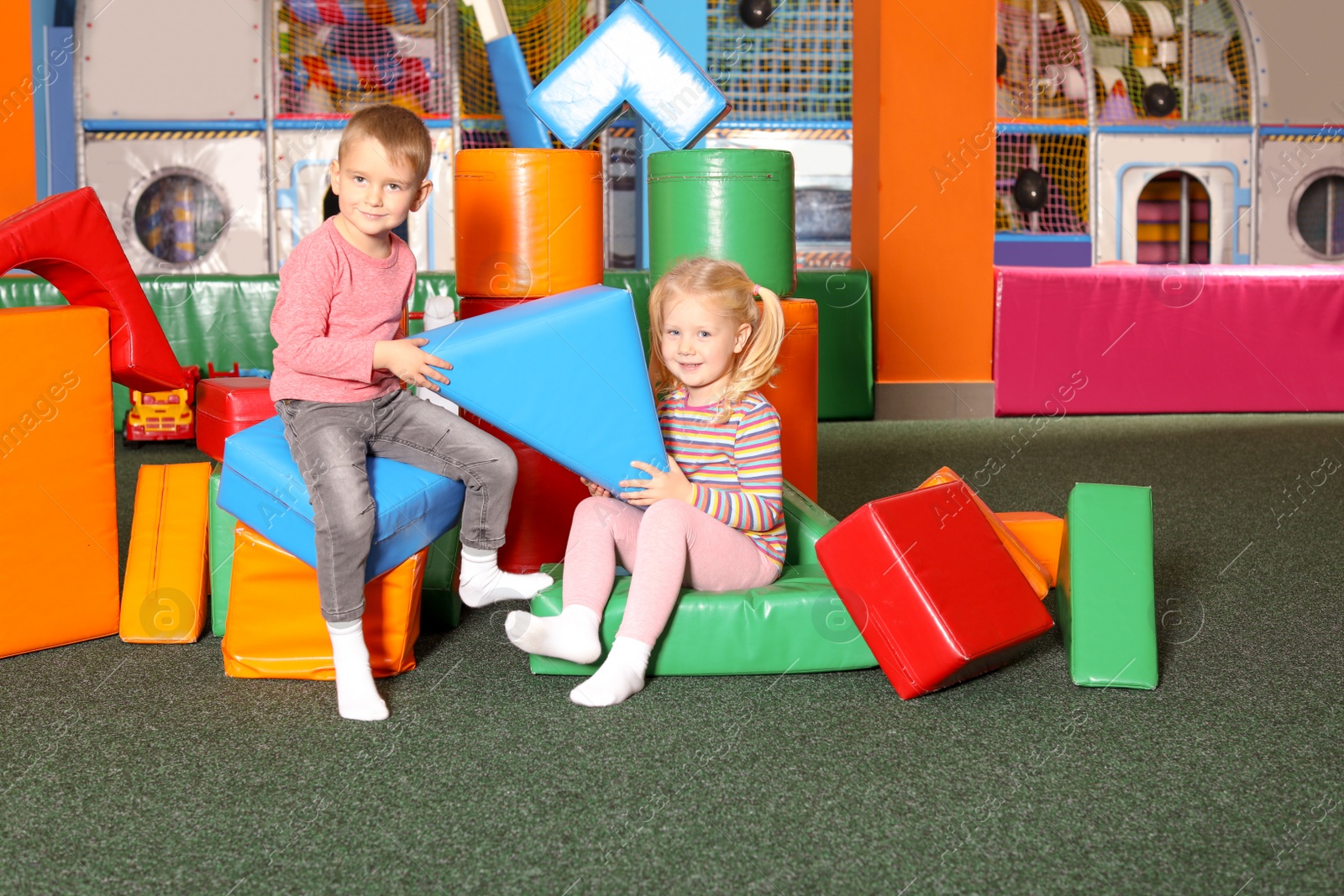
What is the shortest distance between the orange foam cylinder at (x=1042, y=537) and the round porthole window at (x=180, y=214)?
5725 mm

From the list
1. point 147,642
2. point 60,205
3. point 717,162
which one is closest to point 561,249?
point 717,162

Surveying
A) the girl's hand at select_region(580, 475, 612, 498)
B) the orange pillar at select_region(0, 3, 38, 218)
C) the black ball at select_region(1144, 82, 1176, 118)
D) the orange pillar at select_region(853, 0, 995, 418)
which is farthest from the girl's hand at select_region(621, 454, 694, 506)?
the black ball at select_region(1144, 82, 1176, 118)

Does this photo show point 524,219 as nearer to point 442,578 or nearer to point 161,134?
point 442,578

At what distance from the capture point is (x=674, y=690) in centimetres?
170

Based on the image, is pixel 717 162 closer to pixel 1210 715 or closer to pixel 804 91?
pixel 1210 715

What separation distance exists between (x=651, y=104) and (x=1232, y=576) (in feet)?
5.16

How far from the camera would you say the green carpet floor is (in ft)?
3.83

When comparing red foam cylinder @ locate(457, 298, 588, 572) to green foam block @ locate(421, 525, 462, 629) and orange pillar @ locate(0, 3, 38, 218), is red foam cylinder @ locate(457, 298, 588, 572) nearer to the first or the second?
green foam block @ locate(421, 525, 462, 629)

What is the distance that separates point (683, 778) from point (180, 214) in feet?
20.4

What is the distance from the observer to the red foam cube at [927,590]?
1.59 m

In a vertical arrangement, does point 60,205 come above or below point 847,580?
above

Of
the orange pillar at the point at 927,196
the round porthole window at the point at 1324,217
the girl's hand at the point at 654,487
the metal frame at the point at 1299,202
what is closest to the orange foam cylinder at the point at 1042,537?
the girl's hand at the point at 654,487

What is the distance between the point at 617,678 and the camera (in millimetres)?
1619

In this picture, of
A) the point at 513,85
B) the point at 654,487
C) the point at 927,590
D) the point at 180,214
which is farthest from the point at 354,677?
the point at 180,214
